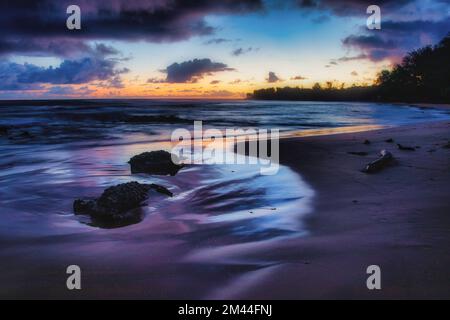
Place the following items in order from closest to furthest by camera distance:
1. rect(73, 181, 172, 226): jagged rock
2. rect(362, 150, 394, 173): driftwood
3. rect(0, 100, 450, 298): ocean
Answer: rect(0, 100, 450, 298): ocean < rect(73, 181, 172, 226): jagged rock < rect(362, 150, 394, 173): driftwood

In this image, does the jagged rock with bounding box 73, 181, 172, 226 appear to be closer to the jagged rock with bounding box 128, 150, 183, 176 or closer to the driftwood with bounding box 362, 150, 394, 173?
the jagged rock with bounding box 128, 150, 183, 176

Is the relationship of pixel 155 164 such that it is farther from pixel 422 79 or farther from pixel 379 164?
pixel 422 79

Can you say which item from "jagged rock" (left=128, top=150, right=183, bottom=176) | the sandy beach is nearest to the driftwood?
the sandy beach

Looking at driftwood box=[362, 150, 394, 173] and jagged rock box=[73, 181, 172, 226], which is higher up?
driftwood box=[362, 150, 394, 173]

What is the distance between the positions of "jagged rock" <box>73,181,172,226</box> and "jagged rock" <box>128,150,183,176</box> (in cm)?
250

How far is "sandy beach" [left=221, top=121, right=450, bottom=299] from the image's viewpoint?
9.23ft

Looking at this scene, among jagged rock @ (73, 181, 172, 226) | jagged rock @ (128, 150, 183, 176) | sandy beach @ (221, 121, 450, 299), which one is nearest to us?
sandy beach @ (221, 121, 450, 299)

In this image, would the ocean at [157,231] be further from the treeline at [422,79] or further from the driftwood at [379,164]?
the treeline at [422,79]

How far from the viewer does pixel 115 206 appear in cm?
495

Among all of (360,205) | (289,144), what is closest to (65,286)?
(360,205)

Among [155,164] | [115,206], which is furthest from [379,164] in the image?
[115,206]

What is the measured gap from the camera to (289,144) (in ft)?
41.7

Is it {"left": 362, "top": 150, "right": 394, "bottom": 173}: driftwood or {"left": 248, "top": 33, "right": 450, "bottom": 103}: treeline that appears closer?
Answer: {"left": 362, "top": 150, "right": 394, "bottom": 173}: driftwood
